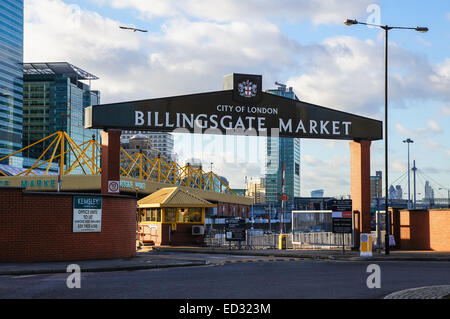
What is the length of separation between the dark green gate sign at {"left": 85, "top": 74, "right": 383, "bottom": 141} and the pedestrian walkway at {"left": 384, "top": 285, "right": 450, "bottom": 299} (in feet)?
58.1

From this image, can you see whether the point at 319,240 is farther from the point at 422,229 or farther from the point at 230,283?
the point at 230,283

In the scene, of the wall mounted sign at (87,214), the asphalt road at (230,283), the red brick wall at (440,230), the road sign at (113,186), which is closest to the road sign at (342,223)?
the red brick wall at (440,230)

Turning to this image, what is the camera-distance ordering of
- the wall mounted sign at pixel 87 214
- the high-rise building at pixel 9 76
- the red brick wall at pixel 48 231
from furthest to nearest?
the high-rise building at pixel 9 76, the wall mounted sign at pixel 87 214, the red brick wall at pixel 48 231

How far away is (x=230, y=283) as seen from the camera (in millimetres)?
16281

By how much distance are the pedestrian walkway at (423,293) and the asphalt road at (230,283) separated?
411 mm

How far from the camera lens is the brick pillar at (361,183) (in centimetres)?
3247

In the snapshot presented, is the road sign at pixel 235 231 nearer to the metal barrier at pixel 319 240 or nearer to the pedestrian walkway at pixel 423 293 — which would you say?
the metal barrier at pixel 319 240

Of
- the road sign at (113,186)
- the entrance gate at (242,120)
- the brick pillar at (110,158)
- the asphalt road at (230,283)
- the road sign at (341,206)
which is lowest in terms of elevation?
the asphalt road at (230,283)

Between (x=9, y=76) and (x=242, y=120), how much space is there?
179208 millimetres

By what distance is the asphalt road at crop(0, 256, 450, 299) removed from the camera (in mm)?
13797

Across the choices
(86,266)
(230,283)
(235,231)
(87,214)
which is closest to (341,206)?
(235,231)
